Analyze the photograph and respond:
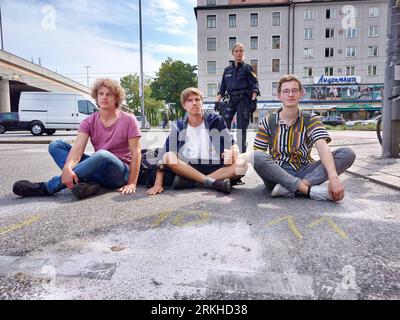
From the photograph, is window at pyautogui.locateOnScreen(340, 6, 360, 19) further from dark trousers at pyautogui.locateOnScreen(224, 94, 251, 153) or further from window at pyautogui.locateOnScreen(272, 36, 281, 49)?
dark trousers at pyautogui.locateOnScreen(224, 94, 251, 153)

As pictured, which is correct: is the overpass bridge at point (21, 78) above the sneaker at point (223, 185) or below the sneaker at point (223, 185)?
above

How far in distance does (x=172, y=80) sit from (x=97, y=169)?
44.7 metres

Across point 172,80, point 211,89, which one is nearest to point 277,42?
point 211,89

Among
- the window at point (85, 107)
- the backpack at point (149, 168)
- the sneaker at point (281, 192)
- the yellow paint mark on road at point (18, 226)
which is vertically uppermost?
the window at point (85, 107)

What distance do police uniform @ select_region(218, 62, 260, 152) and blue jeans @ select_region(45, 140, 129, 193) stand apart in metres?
2.45

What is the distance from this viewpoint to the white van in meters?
16.3

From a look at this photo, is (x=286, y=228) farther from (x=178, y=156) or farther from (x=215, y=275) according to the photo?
(x=178, y=156)

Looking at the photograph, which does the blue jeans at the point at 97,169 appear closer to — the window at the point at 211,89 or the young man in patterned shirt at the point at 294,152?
the young man in patterned shirt at the point at 294,152

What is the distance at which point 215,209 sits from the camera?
2717mm

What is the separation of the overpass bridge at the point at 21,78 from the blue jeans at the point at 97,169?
24.3 m

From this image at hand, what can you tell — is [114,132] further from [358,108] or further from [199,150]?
[358,108]

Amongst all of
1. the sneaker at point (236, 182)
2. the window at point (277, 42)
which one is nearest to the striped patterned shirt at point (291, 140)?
the sneaker at point (236, 182)

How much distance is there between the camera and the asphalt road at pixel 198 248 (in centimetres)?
139
